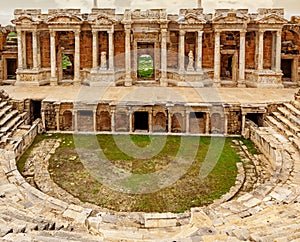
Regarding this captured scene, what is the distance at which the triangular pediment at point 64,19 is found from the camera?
2180 centimetres

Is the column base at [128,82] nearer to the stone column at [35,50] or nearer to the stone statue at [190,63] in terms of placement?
the stone statue at [190,63]

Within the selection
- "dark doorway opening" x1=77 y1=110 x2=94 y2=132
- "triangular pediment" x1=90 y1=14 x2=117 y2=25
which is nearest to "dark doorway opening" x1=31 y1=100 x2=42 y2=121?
"dark doorway opening" x1=77 y1=110 x2=94 y2=132

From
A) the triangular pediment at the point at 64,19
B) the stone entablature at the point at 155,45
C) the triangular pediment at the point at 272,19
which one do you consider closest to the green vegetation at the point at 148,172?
the stone entablature at the point at 155,45

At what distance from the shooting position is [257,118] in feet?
56.2

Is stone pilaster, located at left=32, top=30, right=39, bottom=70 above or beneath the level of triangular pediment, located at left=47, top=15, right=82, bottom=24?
beneath

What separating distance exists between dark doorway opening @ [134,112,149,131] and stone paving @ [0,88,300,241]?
23.9 feet

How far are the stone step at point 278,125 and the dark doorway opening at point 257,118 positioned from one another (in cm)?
37

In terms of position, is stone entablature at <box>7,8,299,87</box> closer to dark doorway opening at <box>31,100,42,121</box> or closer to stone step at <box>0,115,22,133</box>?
dark doorway opening at <box>31,100,42,121</box>

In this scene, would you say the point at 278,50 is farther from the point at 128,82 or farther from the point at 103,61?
the point at 103,61

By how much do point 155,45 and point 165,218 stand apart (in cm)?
1582

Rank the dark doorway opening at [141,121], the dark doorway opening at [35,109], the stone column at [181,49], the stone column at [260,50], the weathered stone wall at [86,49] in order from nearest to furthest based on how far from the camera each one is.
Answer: the dark doorway opening at [35,109], the dark doorway opening at [141,121], the stone column at [260,50], the stone column at [181,49], the weathered stone wall at [86,49]

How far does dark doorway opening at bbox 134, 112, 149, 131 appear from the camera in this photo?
18.3 m

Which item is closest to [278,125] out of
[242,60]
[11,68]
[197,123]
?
[197,123]

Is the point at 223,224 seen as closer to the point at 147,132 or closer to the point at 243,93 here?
the point at 147,132
